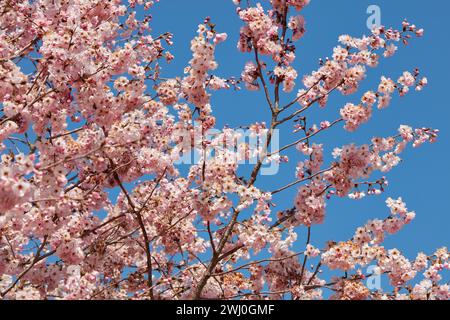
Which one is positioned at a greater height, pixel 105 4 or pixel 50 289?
pixel 105 4

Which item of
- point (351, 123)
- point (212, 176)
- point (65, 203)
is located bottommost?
point (65, 203)

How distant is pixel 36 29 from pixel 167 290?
494cm

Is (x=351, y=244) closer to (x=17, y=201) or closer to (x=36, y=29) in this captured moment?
(x=17, y=201)

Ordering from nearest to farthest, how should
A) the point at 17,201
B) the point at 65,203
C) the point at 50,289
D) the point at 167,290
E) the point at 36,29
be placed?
the point at 17,201
the point at 65,203
the point at 50,289
the point at 36,29
the point at 167,290

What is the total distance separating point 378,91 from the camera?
409 inches

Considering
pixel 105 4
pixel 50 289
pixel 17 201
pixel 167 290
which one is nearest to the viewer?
pixel 17 201
